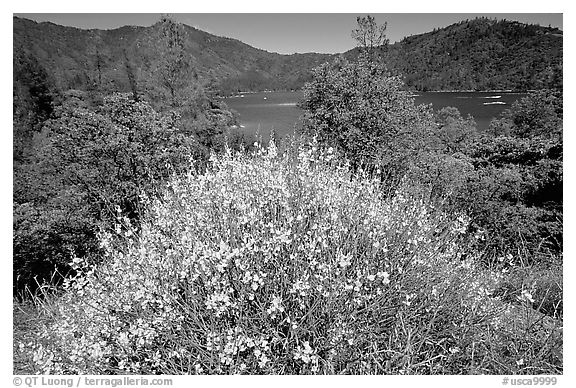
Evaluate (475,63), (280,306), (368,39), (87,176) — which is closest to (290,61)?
(368,39)

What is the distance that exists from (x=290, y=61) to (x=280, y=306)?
6.98 metres

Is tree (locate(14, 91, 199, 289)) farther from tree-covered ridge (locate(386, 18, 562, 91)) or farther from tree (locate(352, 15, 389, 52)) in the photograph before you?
tree-covered ridge (locate(386, 18, 562, 91))

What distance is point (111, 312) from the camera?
2809mm

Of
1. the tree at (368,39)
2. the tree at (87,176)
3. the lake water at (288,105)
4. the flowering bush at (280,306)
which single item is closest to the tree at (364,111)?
the tree at (368,39)

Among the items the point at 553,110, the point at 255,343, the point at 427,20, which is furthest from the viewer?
the point at 553,110

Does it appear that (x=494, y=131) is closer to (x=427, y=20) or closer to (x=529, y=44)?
(x=529, y=44)

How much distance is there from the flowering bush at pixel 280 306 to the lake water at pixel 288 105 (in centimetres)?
788

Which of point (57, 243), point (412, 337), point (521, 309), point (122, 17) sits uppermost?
point (122, 17)

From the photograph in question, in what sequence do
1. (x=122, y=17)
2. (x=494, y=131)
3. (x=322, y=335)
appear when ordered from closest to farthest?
(x=322, y=335) → (x=122, y=17) → (x=494, y=131)

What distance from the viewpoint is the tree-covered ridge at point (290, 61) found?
8.01m

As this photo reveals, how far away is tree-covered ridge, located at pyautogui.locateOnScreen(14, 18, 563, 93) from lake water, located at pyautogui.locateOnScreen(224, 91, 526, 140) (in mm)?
387

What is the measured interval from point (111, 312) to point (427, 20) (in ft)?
13.6
